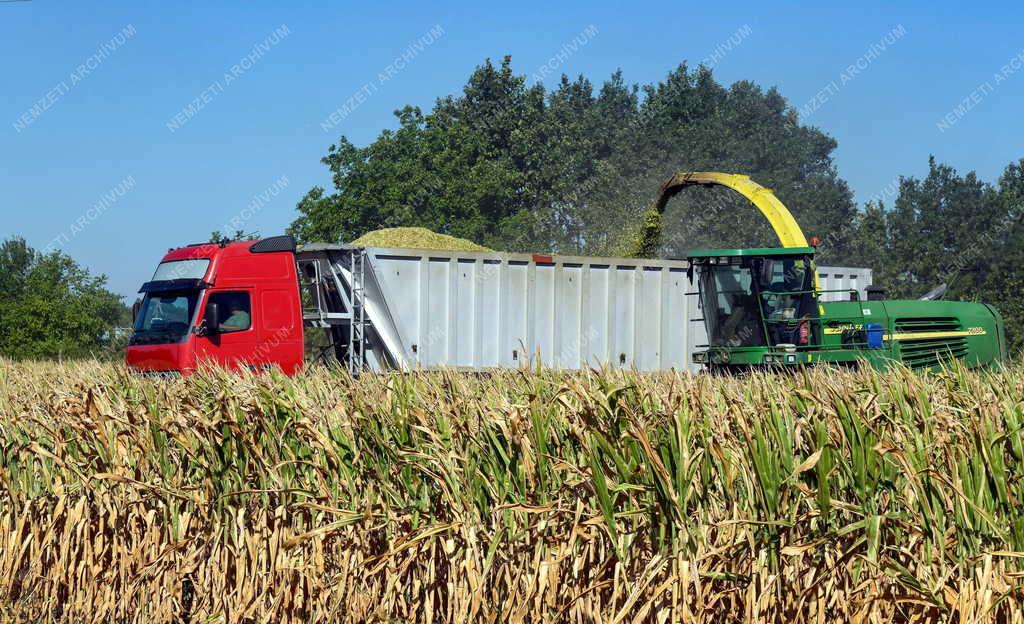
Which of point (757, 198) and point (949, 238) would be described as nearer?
point (757, 198)

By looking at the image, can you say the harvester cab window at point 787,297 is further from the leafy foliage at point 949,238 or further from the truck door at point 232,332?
the leafy foliage at point 949,238

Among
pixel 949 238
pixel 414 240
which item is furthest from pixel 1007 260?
pixel 414 240

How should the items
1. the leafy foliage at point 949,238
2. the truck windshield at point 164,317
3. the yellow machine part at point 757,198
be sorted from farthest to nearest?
the leafy foliage at point 949,238 → the yellow machine part at point 757,198 → the truck windshield at point 164,317

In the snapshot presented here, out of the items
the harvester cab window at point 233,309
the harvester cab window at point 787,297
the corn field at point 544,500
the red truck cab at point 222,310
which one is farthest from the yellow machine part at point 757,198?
the corn field at point 544,500

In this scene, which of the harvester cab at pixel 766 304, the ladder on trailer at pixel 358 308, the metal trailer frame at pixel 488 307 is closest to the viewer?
the harvester cab at pixel 766 304

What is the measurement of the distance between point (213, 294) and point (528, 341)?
4596 mm

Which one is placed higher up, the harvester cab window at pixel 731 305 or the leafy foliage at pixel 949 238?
the leafy foliage at pixel 949 238

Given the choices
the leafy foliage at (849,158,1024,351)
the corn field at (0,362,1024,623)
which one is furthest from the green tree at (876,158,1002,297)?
the corn field at (0,362,1024,623)

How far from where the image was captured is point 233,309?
44.9 ft

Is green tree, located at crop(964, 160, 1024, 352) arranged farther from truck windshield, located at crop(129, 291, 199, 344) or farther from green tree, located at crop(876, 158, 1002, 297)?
truck windshield, located at crop(129, 291, 199, 344)

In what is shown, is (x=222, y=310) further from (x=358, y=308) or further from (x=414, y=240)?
(x=414, y=240)

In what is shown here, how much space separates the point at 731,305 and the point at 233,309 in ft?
22.2

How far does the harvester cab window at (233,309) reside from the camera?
1351 centimetres

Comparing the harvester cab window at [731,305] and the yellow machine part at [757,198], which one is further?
the yellow machine part at [757,198]
